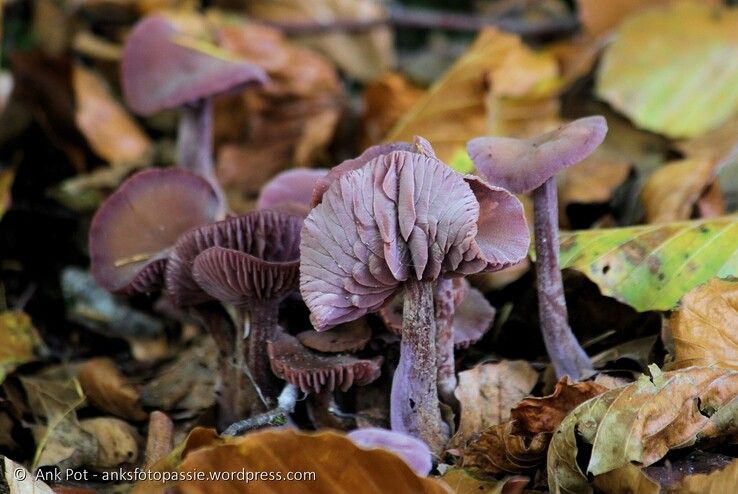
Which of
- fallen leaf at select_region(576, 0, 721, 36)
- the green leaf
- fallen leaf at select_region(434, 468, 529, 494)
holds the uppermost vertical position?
fallen leaf at select_region(576, 0, 721, 36)

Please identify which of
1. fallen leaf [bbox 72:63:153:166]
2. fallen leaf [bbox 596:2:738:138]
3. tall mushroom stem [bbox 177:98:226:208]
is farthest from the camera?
fallen leaf [bbox 72:63:153:166]

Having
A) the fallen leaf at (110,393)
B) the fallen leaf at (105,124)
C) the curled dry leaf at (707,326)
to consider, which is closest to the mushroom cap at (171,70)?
the fallen leaf at (105,124)

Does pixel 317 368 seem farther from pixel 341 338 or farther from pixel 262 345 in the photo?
pixel 262 345

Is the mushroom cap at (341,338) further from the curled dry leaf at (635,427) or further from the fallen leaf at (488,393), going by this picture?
the curled dry leaf at (635,427)

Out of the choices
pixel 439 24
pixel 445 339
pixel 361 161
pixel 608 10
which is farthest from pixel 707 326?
pixel 439 24

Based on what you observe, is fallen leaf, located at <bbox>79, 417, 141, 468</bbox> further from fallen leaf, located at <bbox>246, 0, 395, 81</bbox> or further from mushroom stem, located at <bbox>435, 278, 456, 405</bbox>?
fallen leaf, located at <bbox>246, 0, 395, 81</bbox>

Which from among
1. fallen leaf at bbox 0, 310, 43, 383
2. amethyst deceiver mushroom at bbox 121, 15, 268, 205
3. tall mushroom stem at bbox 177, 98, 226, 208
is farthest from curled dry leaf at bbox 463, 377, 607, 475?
tall mushroom stem at bbox 177, 98, 226, 208
